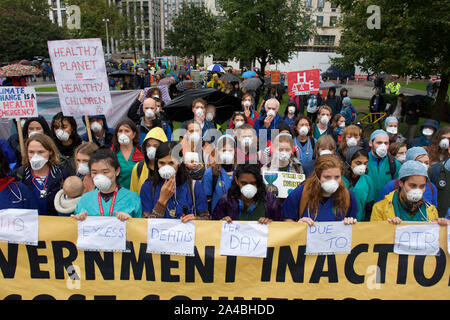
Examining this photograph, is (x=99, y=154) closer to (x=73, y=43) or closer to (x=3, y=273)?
(x=3, y=273)

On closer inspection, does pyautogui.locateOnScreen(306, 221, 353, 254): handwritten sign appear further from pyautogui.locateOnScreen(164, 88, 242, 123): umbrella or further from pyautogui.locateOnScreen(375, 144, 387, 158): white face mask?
pyautogui.locateOnScreen(164, 88, 242, 123): umbrella

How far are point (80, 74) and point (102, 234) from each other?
2.13 metres

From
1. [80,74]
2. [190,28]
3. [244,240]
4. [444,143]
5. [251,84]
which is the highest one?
[190,28]

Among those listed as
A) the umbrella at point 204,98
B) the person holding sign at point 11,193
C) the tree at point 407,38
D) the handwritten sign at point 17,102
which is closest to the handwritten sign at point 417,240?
the person holding sign at point 11,193

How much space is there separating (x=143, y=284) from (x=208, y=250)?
0.65 metres

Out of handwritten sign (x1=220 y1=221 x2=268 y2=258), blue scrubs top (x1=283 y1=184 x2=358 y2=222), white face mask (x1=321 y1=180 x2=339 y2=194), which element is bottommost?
handwritten sign (x1=220 y1=221 x2=268 y2=258)

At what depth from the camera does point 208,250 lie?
9.84ft

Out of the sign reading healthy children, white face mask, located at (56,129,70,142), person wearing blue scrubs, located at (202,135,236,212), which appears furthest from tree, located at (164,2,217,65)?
person wearing blue scrubs, located at (202,135,236,212)

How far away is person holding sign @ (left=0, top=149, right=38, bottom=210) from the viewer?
120 inches

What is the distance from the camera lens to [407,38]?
10.2m

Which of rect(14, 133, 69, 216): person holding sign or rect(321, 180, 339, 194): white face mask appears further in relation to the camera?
rect(14, 133, 69, 216): person holding sign

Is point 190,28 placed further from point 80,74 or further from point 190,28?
point 80,74

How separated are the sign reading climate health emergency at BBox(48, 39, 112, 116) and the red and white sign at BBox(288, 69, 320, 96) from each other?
447 cm

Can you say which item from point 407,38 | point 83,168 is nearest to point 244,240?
point 83,168
